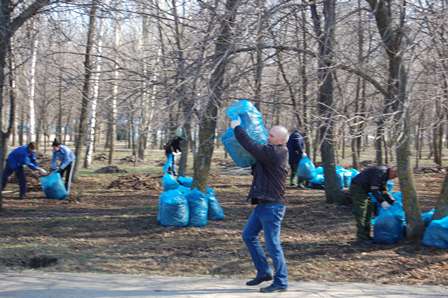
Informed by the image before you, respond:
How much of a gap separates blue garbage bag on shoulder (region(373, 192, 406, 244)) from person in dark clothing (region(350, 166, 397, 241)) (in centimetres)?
12

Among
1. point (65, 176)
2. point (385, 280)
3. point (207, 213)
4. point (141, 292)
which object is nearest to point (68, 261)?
point (141, 292)

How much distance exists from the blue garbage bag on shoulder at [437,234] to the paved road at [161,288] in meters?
1.37

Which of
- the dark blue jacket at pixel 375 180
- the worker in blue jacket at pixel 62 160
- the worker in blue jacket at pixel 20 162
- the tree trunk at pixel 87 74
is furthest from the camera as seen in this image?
the worker in blue jacket at pixel 62 160

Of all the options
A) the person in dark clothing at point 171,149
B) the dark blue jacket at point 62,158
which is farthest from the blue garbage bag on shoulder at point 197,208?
the dark blue jacket at point 62,158

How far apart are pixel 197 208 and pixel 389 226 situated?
3.04 m

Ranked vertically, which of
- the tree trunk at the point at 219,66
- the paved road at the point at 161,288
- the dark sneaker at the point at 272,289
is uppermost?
the tree trunk at the point at 219,66

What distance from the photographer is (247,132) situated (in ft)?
23.0

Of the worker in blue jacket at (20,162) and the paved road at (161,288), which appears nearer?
the paved road at (161,288)

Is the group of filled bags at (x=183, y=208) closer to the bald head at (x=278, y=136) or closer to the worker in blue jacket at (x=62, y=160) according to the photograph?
A: the bald head at (x=278, y=136)

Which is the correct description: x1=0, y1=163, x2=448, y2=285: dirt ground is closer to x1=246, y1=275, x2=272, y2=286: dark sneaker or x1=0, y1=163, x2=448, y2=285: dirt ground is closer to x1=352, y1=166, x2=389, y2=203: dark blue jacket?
x1=246, y1=275, x2=272, y2=286: dark sneaker

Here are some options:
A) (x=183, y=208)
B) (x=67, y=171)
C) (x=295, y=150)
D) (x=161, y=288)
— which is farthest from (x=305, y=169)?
(x=161, y=288)

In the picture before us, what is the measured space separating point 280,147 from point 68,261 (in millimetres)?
3337

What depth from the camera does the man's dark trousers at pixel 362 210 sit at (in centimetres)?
827

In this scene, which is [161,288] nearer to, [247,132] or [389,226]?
[247,132]
